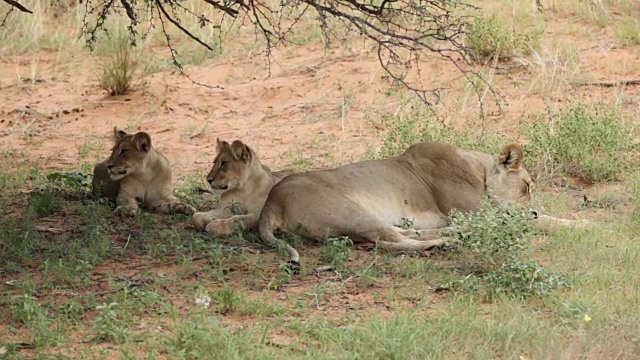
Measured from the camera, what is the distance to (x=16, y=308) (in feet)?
17.3

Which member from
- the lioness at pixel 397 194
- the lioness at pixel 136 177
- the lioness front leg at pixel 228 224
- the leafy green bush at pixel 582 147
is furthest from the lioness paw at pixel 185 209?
the leafy green bush at pixel 582 147

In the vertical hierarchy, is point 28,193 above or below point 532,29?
below

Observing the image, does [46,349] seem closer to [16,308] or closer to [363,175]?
[16,308]

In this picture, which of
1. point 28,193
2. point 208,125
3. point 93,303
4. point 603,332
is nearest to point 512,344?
point 603,332

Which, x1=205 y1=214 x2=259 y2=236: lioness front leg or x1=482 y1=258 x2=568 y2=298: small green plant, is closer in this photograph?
x1=482 y1=258 x2=568 y2=298: small green plant

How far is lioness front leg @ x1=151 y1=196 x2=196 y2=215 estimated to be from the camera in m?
7.76

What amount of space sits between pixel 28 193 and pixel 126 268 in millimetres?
2396

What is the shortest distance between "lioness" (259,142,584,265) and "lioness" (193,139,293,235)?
40cm

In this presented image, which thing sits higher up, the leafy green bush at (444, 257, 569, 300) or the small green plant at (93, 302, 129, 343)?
the leafy green bush at (444, 257, 569, 300)

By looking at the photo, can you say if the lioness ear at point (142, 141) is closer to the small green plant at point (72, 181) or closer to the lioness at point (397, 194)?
the small green plant at point (72, 181)

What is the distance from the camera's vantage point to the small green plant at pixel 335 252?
625 centimetres

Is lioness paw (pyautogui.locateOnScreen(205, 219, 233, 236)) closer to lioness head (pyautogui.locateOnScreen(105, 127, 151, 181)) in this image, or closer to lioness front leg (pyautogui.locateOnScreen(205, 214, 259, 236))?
lioness front leg (pyautogui.locateOnScreen(205, 214, 259, 236))

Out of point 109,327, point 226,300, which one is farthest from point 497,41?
point 109,327

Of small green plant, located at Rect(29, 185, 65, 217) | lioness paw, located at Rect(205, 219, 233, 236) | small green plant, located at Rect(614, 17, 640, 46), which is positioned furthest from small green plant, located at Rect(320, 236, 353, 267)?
small green plant, located at Rect(614, 17, 640, 46)
